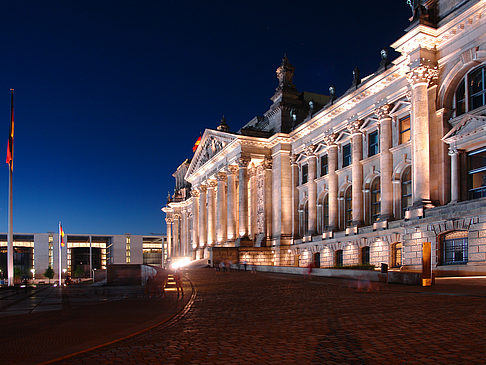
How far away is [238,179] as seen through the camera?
6662 cm

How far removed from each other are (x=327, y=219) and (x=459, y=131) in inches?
896

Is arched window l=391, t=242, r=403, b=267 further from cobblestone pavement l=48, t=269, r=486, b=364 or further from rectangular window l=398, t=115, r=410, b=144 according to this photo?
cobblestone pavement l=48, t=269, r=486, b=364

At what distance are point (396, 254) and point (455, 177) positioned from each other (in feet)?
29.2

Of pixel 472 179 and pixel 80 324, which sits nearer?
pixel 80 324

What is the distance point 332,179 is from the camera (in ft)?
165

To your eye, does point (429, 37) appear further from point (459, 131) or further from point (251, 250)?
point (251, 250)

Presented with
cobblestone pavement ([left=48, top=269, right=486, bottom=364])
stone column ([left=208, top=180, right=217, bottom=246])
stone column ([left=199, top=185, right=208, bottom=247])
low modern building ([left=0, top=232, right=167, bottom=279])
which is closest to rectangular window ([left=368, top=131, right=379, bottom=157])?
cobblestone pavement ([left=48, top=269, right=486, bottom=364])

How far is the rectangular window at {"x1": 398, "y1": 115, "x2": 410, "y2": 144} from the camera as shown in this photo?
39.9 m

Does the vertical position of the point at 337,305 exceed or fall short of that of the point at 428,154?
it falls short

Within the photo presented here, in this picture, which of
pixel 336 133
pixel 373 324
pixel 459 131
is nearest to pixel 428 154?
pixel 459 131

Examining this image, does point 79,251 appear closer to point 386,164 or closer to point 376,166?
point 376,166

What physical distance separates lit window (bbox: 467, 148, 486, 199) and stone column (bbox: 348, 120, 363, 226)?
13486 mm

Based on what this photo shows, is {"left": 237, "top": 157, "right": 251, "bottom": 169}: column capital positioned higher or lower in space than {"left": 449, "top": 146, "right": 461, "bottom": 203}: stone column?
higher

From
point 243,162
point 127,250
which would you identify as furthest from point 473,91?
point 127,250
